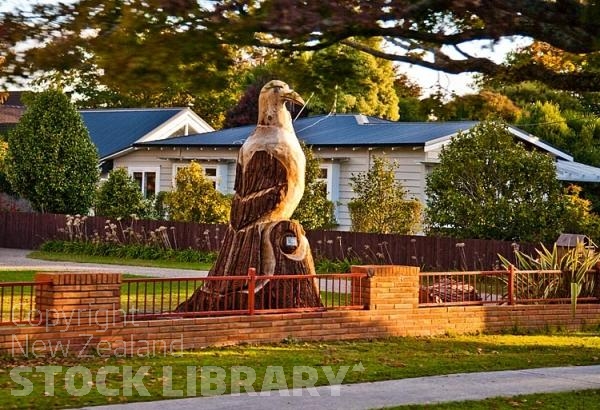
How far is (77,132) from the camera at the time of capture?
38562 millimetres

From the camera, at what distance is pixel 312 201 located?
31.7m

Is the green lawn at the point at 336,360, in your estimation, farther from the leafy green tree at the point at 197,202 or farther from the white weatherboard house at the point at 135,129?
the white weatherboard house at the point at 135,129

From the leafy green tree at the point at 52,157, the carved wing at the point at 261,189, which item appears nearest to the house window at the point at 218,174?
the leafy green tree at the point at 52,157

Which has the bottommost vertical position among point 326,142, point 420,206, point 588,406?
point 588,406

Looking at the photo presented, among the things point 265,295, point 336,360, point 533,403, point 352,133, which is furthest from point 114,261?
point 533,403

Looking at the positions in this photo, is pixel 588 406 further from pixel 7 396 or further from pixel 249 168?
pixel 249 168

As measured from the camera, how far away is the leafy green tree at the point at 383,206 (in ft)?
98.6

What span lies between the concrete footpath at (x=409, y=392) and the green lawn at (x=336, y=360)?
1.11ft

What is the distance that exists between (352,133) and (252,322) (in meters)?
21.6

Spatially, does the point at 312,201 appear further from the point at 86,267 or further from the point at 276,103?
the point at 276,103

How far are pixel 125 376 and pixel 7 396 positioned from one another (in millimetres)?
1615

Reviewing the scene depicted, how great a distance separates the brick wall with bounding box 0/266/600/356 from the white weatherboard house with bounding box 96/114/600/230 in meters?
14.0

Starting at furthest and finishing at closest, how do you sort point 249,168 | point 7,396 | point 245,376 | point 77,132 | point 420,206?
1. point 77,132
2. point 420,206
3. point 249,168
4. point 245,376
5. point 7,396

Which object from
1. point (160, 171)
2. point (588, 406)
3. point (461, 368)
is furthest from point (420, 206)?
point (588, 406)
